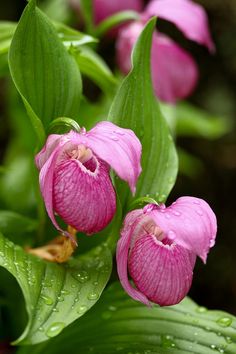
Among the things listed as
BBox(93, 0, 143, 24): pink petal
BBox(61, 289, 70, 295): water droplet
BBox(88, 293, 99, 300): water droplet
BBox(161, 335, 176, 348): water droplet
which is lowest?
BBox(161, 335, 176, 348): water droplet

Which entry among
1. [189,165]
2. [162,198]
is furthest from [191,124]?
[162,198]

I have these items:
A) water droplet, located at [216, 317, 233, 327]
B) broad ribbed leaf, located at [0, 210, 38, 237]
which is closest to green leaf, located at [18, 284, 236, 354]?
water droplet, located at [216, 317, 233, 327]

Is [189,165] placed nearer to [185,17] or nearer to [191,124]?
[191,124]

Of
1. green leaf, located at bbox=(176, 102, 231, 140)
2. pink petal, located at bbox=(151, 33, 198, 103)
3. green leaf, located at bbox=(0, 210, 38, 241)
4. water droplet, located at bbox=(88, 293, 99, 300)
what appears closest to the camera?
water droplet, located at bbox=(88, 293, 99, 300)

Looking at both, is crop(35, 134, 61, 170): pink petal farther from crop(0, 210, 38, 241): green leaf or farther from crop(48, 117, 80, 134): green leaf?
crop(0, 210, 38, 241): green leaf

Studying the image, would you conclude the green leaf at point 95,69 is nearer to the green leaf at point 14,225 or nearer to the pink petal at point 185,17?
the pink petal at point 185,17

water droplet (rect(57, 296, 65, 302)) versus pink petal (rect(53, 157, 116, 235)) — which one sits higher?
pink petal (rect(53, 157, 116, 235))

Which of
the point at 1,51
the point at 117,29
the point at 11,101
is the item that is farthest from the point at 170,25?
the point at 1,51
